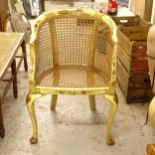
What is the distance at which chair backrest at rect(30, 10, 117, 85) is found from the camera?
1.68m

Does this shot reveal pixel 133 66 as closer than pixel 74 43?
No

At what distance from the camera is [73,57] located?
1.90 metres

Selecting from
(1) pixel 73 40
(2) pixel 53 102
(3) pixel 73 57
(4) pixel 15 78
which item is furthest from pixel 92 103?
(4) pixel 15 78

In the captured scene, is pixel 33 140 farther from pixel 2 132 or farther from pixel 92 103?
pixel 92 103

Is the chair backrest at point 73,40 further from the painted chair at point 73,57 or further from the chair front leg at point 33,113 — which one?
the chair front leg at point 33,113

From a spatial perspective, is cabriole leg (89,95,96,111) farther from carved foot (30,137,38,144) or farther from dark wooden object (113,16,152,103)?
carved foot (30,137,38,144)

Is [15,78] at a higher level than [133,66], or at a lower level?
lower

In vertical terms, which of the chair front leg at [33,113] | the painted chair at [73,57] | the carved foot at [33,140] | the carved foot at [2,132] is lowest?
the carved foot at [33,140]

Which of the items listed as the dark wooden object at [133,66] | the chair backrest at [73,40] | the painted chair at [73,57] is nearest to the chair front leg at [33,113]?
the painted chair at [73,57]

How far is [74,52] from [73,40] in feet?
0.27

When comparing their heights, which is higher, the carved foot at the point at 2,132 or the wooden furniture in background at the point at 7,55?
the wooden furniture in background at the point at 7,55

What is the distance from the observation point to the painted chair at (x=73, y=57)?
1591 millimetres

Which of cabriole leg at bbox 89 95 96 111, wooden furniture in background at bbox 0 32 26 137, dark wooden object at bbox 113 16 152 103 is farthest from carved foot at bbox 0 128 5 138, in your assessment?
dark wooden object at bbox 113 16 152 103

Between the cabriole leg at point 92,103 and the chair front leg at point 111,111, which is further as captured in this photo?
the cabriole leg at point 92,103
